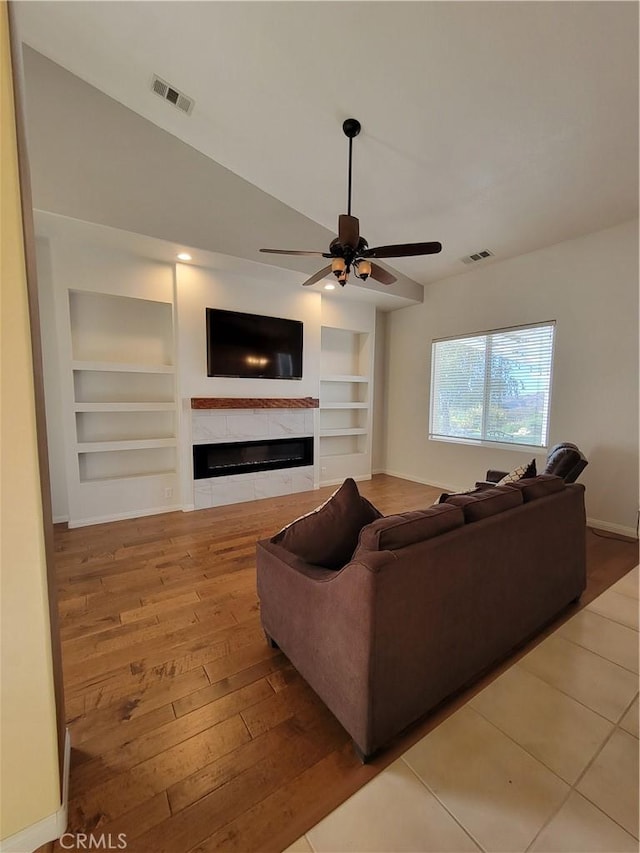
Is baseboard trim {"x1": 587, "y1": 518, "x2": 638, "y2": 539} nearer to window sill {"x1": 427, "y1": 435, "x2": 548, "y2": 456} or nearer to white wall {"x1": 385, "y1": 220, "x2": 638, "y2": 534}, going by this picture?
white wall {"x1": 385, "y1": 220, "x2": 638, "y2": 534}

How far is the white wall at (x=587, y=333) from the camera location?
137 inches

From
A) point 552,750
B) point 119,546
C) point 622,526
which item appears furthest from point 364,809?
point 622,526

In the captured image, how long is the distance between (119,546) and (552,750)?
343cm

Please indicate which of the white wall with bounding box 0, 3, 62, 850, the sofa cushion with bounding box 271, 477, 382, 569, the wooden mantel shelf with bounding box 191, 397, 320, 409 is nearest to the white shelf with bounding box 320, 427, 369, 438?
the wooden mantel shelf with bounding box 191, 397, 320, 409

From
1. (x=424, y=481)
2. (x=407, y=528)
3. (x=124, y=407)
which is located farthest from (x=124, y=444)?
(x=424, y=481)

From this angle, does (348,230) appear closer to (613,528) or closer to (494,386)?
(494,386)

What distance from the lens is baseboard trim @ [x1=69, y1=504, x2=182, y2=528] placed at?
3.75 m

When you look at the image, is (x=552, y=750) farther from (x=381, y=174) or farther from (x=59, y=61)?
(x=59, y=61)

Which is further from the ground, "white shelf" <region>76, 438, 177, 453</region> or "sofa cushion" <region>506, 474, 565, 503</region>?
"sofa cushion" <region>506, 474, 565, 503</region>

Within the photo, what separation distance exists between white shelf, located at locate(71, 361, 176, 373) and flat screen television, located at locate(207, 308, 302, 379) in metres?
0.54

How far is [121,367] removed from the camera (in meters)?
3.84

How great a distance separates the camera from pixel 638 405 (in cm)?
342

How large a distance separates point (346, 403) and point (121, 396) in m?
3.27

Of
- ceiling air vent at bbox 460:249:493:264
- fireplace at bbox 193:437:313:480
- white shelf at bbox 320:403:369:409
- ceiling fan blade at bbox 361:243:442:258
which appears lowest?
fireplace at bbox 193:437:313:480
